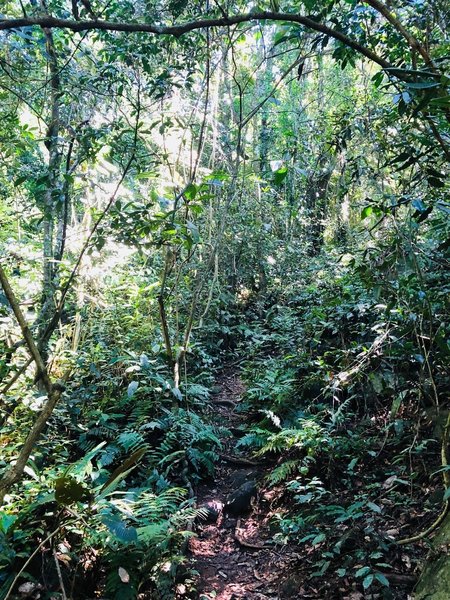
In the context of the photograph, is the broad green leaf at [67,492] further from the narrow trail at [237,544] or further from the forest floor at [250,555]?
the narrow trail at [237,544]

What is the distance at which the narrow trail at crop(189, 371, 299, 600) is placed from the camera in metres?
3.31

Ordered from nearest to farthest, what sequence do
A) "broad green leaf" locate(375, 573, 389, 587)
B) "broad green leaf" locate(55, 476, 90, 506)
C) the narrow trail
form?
"broad green leaf" locate(375, 573, 389, 587)
"broad green leaf" locate(55, 476, 90, 506)
the narrow trail

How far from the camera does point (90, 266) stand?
5.88 m

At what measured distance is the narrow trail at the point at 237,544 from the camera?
3307mm

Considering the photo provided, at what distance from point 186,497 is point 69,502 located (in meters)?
1.79

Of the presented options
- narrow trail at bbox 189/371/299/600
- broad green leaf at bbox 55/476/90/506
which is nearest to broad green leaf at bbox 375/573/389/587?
narrow trail at bbox 189/371/299/600

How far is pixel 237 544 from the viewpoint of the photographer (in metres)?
3.90

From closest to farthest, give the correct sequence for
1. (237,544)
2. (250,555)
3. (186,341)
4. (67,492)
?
1. (67,492)
2. (250,555)
3. (237,544)
4. (186,341)

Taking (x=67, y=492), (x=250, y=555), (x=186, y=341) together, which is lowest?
(x=250, y=555)

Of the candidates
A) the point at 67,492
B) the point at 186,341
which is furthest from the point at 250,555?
the point at 186,341

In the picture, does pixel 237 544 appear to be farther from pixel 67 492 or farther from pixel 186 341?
pixel 186 341

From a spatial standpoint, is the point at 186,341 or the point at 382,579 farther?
the point at 186,341

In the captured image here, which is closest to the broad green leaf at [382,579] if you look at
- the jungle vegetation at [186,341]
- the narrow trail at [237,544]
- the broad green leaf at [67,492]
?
the jungle vegetation at [186,341]

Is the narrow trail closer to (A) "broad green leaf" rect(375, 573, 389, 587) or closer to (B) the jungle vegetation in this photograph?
(B) the jungle vegetation
